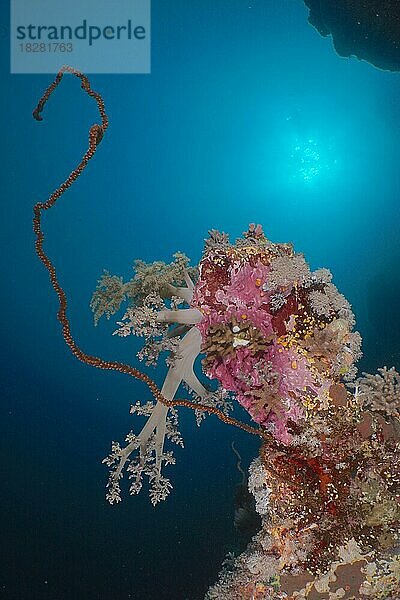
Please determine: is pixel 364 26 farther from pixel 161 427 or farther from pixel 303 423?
pixel 161 427

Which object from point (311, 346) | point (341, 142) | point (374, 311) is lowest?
point (311, 346)

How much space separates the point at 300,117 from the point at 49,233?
26956 millimetres

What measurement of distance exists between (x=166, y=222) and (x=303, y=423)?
40316 mm

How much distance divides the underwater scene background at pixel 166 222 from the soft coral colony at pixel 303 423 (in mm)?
15444

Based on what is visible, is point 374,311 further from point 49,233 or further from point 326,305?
point 49,233

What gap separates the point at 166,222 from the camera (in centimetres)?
4225

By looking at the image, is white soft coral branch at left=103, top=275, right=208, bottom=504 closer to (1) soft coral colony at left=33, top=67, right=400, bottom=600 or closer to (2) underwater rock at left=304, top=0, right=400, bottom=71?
(1) soft coral colony at left=33, top=67, right=400, bottom=600

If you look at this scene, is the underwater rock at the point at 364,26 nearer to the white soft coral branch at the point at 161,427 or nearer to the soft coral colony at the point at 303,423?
the soft coral colony at the point at 303,423

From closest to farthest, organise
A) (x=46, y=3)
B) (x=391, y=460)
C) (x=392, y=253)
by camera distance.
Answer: (x=391, y=460) → (x=46, y=3) → (x=392, y=253)

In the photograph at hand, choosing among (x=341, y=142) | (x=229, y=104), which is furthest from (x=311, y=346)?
(x=229, y=104)

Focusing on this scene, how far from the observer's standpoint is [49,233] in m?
43.0

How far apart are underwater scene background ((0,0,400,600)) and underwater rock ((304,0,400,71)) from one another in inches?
615

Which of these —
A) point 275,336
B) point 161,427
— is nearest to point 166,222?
point 161,427

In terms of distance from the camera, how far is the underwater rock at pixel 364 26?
11.3m
